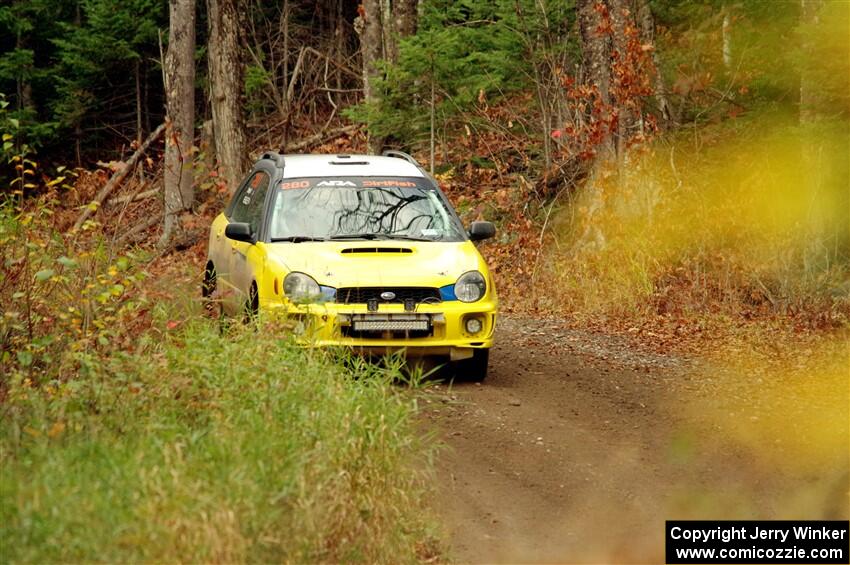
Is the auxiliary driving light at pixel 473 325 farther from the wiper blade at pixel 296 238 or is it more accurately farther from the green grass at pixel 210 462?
the green grass at pixel 210 462

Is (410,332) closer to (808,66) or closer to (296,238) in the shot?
(296,238)

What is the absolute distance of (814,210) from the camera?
607 inches

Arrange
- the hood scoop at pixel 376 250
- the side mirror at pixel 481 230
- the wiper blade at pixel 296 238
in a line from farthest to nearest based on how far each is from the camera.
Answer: the side mirror at pixel 481 230 < the wiper blade at pixel 296 238 < the hood scoop at pixel 376 250

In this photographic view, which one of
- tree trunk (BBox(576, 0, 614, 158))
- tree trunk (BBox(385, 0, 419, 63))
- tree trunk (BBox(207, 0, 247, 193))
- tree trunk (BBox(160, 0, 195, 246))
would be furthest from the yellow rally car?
tree trunk (BBox(385, 0, 419, 63))

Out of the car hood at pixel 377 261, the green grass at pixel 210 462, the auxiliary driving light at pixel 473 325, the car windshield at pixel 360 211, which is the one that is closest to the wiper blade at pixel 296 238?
the car windshield at pixel 360 211

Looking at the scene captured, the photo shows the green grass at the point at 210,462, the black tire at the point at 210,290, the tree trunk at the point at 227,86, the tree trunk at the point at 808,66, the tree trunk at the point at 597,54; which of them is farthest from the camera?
the tree trunk at the point at 227,86

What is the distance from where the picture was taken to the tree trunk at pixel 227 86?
74.3 feet

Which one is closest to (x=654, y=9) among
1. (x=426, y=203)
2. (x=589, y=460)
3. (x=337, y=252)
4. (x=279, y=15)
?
(x=426, y=203)

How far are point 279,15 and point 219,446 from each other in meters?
28.1

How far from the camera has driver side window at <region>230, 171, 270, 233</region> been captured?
38.0ft

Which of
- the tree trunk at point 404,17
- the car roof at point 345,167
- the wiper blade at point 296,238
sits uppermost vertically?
the tree trunk at point 404,17

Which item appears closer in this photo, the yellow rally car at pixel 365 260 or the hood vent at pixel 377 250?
the yellow rally car at pixel 365 260

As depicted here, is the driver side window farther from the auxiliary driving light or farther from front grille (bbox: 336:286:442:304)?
the auxiliary driving light

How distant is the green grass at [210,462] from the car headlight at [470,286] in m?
2.14
